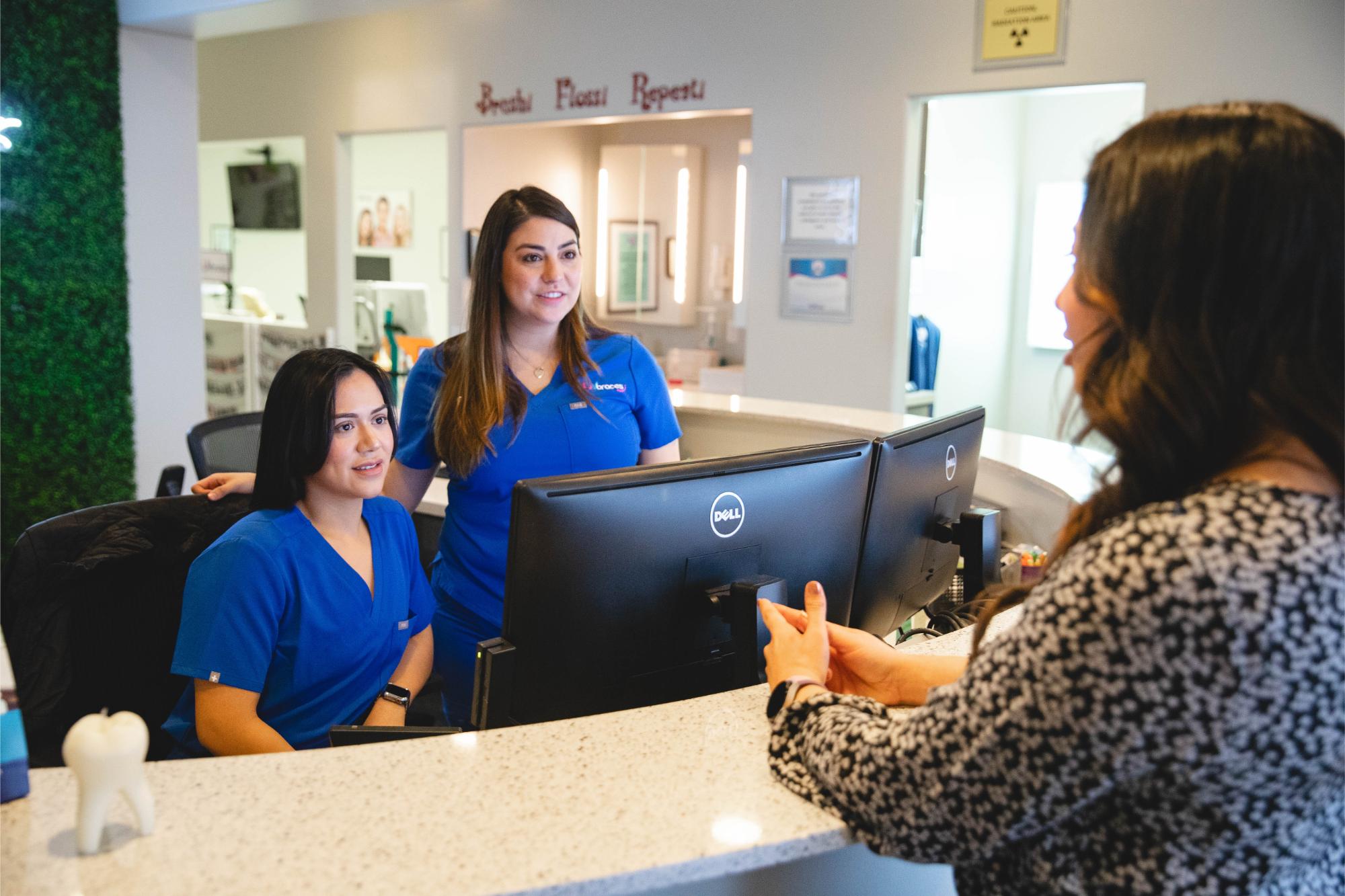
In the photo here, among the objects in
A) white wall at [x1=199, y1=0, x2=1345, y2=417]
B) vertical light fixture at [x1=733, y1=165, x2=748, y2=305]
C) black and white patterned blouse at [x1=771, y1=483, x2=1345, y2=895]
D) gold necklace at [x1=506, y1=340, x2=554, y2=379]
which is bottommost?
black and white patterned blouse at [x1=771, y1=483, x2=1345, y2=895]

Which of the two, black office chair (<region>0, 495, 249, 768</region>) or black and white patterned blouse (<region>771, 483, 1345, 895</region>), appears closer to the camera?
black and white patterned blouse (<region>771, 483, 1345, 895</region>)

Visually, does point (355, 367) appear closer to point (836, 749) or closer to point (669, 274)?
point (836, 749)

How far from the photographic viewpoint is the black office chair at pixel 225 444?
3.03 meters

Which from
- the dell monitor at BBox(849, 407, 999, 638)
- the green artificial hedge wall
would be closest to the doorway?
the green artificial hedge wall

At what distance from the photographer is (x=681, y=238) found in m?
7.77

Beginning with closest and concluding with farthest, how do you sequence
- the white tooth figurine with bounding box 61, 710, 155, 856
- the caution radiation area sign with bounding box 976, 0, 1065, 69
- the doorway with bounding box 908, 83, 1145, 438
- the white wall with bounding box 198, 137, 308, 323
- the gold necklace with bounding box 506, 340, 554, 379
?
the white tooth figurine with bounding box 61, 710, 155, 856, the gold necklace with bounding box 506, 340, 554, 379, the caution radiation area sign with bounding box 976, 0, 1065, 69, the doorway with bounding box 908, 83, 1145, 438, the white wall with bounding box 198, 137, 308, 323

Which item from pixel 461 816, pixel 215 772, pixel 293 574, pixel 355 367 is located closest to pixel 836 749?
pixel 461 816

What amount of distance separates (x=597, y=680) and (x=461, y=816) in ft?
1.11

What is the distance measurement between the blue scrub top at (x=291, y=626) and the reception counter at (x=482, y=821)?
513 millimetres

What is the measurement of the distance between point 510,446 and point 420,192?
8.08m

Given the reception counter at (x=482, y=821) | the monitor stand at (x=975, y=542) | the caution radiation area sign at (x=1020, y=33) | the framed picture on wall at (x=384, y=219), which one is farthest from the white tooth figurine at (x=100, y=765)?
the framed picture on wall at (x=384, y=219)

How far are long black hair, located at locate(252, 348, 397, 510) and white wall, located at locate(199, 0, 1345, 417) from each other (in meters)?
3.80

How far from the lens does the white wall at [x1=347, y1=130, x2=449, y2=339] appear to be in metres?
9.51

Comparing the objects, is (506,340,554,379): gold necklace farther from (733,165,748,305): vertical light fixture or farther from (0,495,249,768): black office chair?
(733,165,748,305): vertical light fixture
